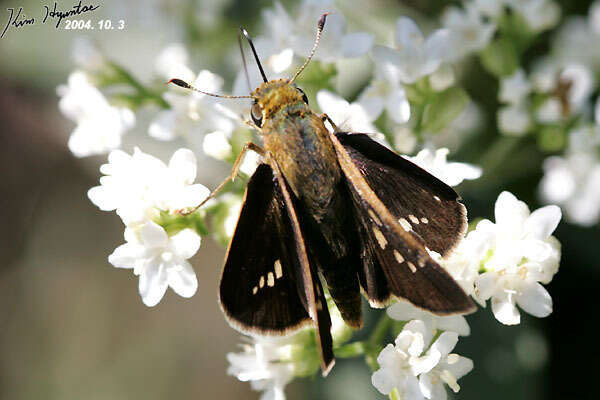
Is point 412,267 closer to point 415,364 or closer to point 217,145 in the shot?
point 415,364

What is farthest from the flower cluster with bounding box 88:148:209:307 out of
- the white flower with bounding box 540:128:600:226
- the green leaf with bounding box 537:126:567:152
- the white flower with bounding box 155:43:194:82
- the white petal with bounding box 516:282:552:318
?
the white flower with bounding box 540:128:600:226

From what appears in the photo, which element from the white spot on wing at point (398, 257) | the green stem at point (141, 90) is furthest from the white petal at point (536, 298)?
the green stem at point (141, 90)

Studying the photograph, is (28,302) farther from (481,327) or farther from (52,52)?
(481,327)

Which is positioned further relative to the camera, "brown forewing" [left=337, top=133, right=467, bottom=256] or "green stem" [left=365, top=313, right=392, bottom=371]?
"green stem" [left=365, top=313, right=392, bottom=371]

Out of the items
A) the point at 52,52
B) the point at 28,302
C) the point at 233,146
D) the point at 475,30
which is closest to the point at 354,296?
the point at 233,146

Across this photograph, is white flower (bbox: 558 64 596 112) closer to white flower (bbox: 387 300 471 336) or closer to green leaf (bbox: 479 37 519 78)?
green leaf (bbox: 479 37 519 78)
